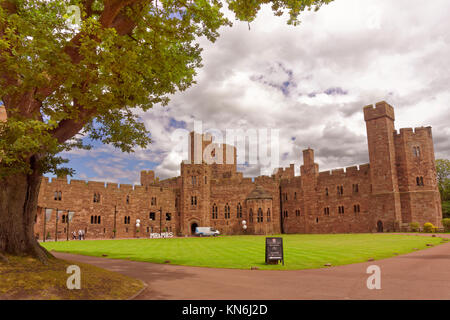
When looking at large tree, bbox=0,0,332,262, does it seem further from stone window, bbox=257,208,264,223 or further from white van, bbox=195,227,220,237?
stone window, bbox=257,208,264,223

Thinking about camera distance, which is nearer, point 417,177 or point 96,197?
point 417,177

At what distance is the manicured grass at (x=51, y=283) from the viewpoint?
6.77 meters

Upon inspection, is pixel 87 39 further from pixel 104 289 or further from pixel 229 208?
pixel 229 208

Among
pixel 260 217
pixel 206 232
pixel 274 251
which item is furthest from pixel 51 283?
pixel 260 217

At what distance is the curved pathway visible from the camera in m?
7.52

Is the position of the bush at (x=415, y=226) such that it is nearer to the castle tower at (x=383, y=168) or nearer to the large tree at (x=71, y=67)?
the castle tower at (x=383, y=168)

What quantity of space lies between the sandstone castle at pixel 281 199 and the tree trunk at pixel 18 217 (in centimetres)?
2912

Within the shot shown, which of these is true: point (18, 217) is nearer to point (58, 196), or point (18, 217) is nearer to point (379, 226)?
point (58, 196)

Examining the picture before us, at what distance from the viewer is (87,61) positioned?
295 inches

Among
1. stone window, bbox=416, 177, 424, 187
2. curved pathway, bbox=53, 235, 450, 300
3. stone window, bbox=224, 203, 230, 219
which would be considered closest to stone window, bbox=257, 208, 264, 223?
stone window, bbox=224, 203, 230, 219

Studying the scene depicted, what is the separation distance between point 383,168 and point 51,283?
45.0m
